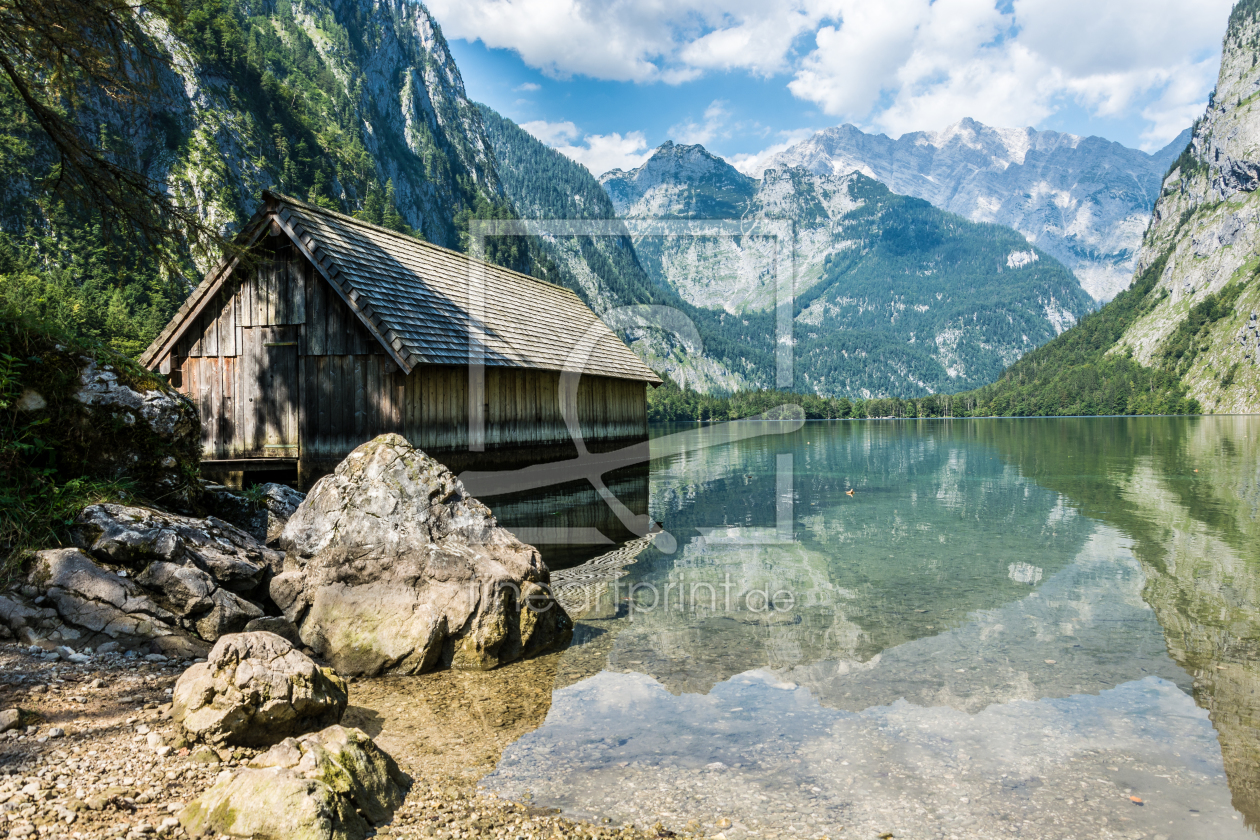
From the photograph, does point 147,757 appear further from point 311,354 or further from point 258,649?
point 311,354

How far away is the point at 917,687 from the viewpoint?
7.11 metres

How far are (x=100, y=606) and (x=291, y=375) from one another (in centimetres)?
857

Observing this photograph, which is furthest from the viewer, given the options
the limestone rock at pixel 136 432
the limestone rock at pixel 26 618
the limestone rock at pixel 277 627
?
the limestone rock at pixel 136 432

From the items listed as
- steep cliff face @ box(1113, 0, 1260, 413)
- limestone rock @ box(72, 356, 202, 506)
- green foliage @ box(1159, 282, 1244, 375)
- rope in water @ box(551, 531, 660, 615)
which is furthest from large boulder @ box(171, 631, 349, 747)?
green foliage @ box(1159, 282, 1244, 375)

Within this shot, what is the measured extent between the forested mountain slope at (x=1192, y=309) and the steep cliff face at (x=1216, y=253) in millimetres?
254

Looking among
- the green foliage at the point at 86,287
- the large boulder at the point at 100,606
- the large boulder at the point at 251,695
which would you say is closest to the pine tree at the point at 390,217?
the green foliage at the point at 86,287

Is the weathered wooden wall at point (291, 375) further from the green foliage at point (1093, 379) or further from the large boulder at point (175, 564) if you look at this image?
the green foliage at point (1093, 379)

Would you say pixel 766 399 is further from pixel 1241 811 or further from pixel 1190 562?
pixel 1241 811

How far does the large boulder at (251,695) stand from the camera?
15.6ft

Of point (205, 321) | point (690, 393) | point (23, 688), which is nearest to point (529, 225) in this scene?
point (690, 393)

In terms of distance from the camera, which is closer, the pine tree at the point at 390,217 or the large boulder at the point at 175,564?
the large boulder at the point at 175,564

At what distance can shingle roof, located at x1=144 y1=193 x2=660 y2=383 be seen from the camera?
43.5ft

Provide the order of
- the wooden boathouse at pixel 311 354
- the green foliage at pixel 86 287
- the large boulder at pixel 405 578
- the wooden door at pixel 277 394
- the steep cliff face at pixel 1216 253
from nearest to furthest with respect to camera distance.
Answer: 1. the large boulder at pixel 405 578
2. the wooden boathouse at pixel 311 354
3. the wooden door at pixel 277 394
4. the green foliage at pixel 86 287
5. the steep cliff face at pixel 1216 253

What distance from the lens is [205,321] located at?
1409 centimetres
